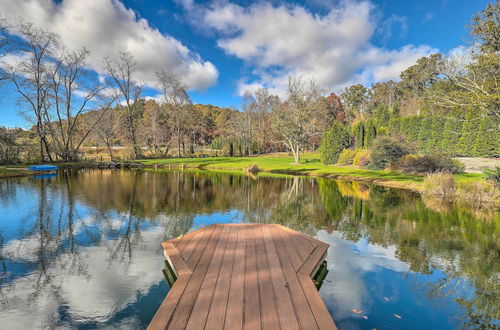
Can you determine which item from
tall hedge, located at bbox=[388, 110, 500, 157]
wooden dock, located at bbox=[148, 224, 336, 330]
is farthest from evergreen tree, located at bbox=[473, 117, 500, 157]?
wooden dock, located at bbox=[148, 224, 336, 330]

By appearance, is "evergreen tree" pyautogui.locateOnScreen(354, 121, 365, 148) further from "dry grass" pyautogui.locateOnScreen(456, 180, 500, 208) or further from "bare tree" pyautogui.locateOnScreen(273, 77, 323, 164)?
"dry grass" pyautogui.locateOnScreen(456, 180, 500, 208)

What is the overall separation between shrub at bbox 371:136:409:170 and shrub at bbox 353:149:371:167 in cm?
166

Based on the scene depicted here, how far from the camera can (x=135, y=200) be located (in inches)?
482

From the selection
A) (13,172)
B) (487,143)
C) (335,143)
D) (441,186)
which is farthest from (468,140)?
(13,172)

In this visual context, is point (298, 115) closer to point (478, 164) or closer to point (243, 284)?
point (478, 164)

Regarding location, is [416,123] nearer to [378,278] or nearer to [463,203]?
[463,203]

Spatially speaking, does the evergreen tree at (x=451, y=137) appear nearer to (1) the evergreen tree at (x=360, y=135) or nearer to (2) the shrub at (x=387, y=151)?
(2) the shrub at (x=387, y=151)

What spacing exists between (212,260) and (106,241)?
386 cm

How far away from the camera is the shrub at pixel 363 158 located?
974 inches

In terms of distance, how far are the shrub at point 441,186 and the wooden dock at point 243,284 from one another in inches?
458

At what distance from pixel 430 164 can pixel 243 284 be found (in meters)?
20.1

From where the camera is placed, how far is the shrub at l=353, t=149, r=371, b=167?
81.2 ft

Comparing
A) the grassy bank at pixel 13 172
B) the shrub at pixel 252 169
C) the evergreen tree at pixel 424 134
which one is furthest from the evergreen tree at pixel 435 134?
the grassy bank at pixel 13 172

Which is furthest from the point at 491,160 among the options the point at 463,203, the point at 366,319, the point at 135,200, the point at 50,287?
the point at 50,287
